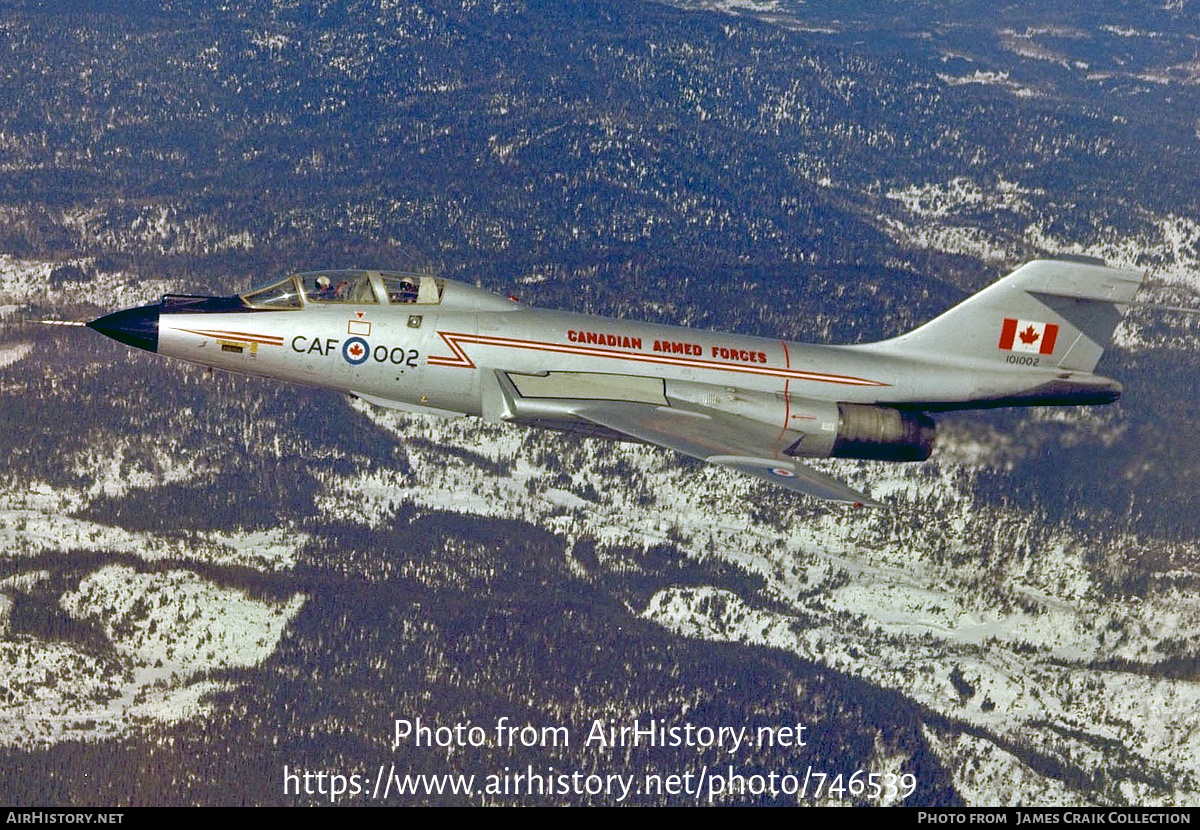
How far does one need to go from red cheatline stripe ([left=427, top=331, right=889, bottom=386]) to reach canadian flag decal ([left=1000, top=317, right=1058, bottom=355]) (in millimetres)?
5913

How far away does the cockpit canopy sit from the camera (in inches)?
2095

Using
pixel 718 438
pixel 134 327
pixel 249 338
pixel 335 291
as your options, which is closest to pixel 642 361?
pixel 718 438

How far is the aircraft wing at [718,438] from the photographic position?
4712 centimetres

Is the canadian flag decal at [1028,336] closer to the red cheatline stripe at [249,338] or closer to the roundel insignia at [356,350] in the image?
the roundel insignia at [356,350]

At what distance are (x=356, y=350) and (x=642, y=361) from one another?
11210 millimetres

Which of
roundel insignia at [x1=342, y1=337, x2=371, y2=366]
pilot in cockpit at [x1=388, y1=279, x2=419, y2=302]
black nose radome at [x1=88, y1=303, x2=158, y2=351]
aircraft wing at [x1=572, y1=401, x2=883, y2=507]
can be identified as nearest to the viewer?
aircraft wing at [x1=572, y1=401, x2=883, y2=507]

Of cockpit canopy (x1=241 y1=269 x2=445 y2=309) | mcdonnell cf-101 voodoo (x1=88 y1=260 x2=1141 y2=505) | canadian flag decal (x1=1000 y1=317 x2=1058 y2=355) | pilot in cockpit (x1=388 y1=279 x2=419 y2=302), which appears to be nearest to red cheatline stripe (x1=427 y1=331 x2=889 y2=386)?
mcdonnell cf-101 voodoo (x1=88 y1=260 x2=1141 y2=505)

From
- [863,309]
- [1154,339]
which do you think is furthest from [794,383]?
[863,309]

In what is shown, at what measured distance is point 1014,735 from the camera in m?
132

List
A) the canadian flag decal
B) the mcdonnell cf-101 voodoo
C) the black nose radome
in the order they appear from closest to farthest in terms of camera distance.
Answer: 1. the black nose radome
2. the mcdonnell cf-101 voodoo
3. the canadian flag decal

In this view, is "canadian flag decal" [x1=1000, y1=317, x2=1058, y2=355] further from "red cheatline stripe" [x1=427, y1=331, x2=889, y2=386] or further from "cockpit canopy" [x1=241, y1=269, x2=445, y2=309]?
"cockpit canopy" [x1=241, y1=269, x2=445, y2=309]

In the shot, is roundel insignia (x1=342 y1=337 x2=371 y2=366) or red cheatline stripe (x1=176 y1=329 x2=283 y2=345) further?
roundel insignia (x1=342 y1=337 x2=371 y2=366)

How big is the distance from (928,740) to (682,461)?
39.1 metres
